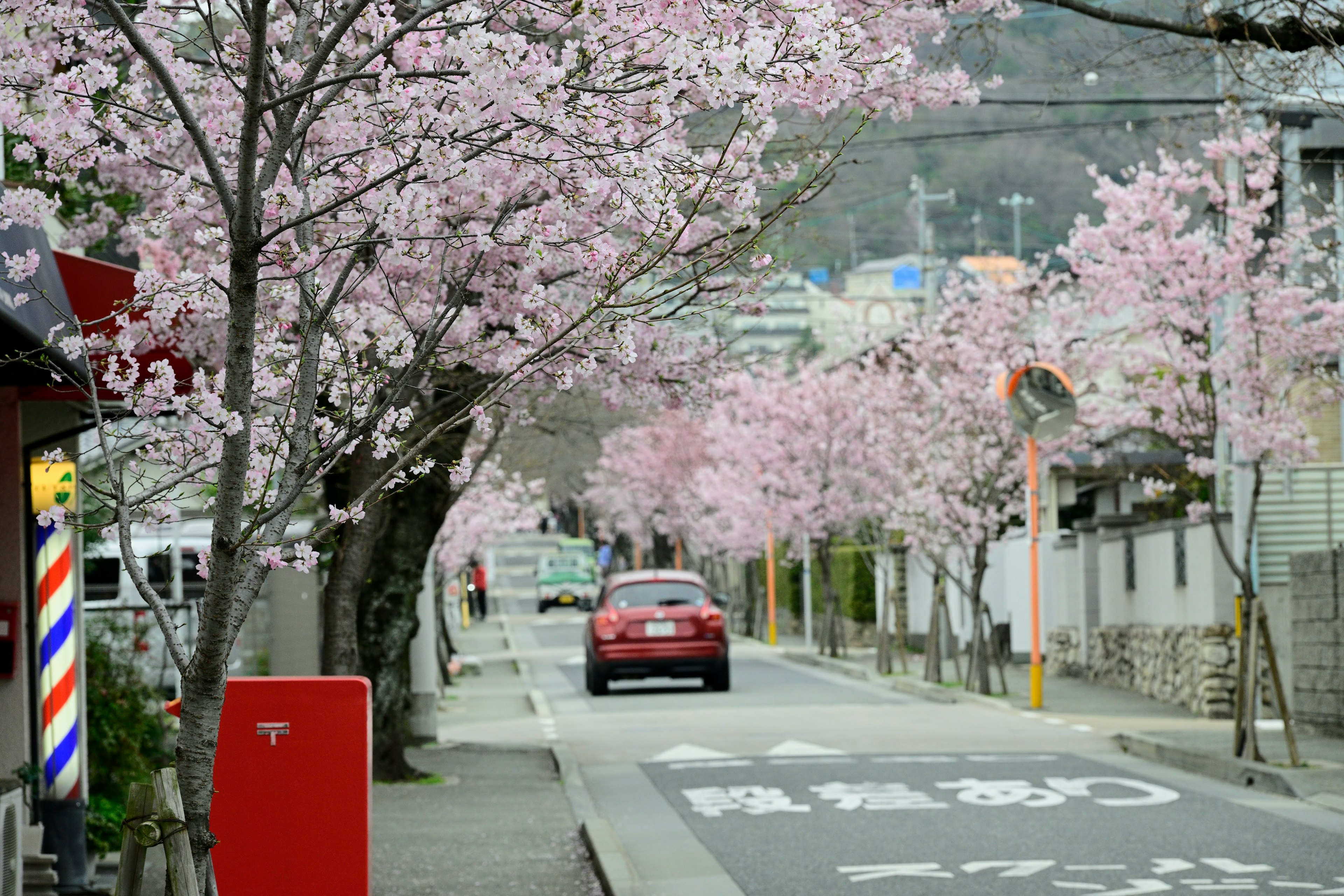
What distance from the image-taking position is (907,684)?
27.2 meters

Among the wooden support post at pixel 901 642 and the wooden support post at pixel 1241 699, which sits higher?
the wooden support post at pixel 1241 699

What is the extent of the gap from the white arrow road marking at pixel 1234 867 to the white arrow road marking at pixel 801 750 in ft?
21.9

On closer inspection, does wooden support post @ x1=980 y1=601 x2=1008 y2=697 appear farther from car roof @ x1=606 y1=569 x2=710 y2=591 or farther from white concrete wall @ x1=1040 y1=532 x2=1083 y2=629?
car roof @ x1=606 y1=569 x2=710 y2=591

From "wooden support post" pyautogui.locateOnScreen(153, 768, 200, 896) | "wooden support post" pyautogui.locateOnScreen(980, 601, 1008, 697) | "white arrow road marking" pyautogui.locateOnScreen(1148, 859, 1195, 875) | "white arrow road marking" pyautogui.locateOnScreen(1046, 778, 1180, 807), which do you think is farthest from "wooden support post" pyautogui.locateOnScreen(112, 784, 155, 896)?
"wooden support post" pyautogui.locateOnScreen(980, 601, 1008, 697)

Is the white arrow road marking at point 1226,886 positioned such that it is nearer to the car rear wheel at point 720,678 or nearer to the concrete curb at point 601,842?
the concrete curb at point 601,842

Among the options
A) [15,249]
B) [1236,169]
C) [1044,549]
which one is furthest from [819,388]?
[15,249]

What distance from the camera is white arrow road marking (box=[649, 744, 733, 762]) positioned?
647 inches

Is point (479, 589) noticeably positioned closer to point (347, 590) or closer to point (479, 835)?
point (347, 590)

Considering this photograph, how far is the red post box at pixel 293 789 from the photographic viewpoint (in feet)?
21.1

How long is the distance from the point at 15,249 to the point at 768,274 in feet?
14.7

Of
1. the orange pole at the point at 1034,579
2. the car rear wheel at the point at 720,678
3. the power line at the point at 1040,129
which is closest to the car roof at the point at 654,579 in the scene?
the car rear wheel at the point at 720,678

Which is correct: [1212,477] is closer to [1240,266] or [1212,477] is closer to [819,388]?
[1240,266]

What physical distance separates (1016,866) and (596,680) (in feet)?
57.0

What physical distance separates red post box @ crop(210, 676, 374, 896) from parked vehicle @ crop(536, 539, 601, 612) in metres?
63.5
